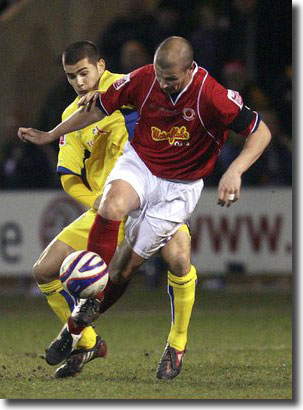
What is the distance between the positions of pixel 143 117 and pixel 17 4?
329 inches

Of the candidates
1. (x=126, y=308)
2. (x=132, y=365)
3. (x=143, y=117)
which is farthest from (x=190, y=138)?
(x=126, y=308)

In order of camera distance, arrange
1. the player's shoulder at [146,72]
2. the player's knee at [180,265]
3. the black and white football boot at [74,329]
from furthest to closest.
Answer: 1. the player's knee at [180,265]
2. the player's shoulder at [146,72]
3. the black and white football boot at [74,329]

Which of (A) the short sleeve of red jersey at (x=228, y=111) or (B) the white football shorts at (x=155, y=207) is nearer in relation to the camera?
(A) the short sleeve of red jersey at (x=228, y=111)

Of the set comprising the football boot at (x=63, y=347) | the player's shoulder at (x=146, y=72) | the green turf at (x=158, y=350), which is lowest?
the green turf at (x=158, y=350)

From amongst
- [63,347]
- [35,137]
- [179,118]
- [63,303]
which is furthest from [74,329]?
[179,118]

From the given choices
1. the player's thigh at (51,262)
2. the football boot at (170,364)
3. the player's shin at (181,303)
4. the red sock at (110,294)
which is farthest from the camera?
the red sock at (110,294)

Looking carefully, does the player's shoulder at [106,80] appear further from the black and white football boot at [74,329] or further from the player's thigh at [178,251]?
the black and white football boot at [74,329]

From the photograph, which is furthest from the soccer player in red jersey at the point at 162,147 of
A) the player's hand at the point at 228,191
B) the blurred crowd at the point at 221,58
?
the blurred crowd at the point at 221,58

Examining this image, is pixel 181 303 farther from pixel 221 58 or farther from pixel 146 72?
pixel 221 58

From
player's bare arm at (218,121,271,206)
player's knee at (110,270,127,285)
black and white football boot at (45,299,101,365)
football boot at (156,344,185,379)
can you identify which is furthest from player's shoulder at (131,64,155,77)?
football boot at (156,344,185,379)

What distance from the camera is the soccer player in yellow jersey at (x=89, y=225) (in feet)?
22.0

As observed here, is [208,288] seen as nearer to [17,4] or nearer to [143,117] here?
[17,4]

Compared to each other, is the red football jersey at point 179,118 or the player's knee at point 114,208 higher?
the red football jersey at point 179,118

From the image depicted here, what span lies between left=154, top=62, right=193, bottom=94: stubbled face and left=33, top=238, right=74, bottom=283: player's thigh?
52.5 inches
